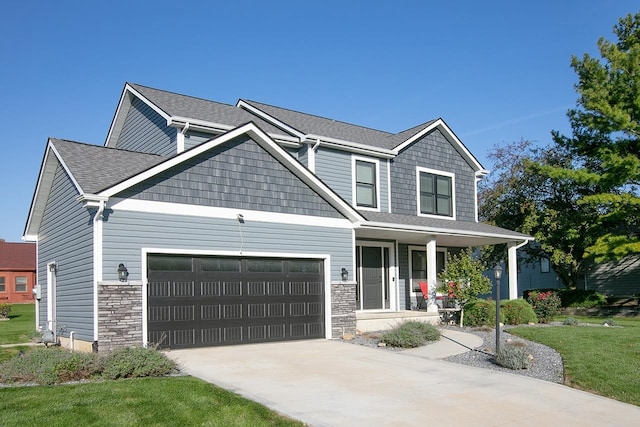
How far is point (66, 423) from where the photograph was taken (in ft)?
23.4

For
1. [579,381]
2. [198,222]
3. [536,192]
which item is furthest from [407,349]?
[536,192]

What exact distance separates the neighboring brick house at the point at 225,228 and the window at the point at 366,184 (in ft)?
0.19

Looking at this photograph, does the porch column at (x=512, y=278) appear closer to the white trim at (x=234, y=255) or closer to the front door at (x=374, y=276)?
the front door at (x=374, y=276)

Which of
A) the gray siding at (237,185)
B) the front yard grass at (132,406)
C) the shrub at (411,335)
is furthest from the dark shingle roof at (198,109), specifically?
the front yard grass at (132,406)

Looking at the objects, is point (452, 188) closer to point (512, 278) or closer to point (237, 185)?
point (512, 278)

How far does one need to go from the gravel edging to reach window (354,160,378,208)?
4.95 meters

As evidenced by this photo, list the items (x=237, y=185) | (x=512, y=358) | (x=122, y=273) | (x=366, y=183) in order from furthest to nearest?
(x=366, y=183)
(x=237, y=185)
(x=122, y=273)
(x=512, y=358)

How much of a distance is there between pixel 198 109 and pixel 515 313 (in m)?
12.0

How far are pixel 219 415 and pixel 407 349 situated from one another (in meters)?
7.26

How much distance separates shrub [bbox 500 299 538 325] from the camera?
747 inches

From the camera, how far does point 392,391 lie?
30.9 ft

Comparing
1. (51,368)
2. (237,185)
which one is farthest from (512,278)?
(51,368)

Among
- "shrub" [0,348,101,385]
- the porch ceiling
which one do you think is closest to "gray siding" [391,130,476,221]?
the porch ceiling

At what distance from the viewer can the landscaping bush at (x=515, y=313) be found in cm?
1897
